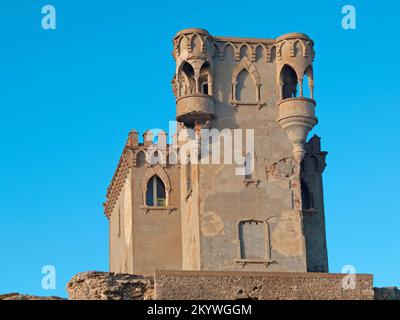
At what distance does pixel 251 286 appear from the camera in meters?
45.2

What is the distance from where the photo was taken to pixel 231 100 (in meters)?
54.4

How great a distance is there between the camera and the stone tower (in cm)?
5294

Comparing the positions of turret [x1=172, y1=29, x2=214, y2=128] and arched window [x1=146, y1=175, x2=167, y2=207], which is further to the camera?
arched window [x1=146, y1=175, x2=167, y2=207]

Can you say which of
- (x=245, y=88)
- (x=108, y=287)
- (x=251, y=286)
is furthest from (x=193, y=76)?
(x=108, y=287)

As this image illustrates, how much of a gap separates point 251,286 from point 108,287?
208 inches

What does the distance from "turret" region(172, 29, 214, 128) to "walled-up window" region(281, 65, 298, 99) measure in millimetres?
3517

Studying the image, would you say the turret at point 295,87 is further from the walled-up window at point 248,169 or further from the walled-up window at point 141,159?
the walled-up window at point 141,159

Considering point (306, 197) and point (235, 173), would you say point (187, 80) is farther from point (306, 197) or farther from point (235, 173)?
point (306, 197)

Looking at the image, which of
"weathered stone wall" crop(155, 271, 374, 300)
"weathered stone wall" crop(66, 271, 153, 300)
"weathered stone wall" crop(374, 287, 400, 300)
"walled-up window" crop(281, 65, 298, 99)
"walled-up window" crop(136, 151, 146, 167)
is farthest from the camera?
"walled-up window" crop(136, 151, 146, 167)

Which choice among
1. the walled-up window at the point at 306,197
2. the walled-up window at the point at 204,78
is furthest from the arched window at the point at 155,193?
the walled-up window at the point at 306,197

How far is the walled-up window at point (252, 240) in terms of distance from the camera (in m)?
52.8

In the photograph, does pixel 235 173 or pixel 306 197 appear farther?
pixel 306 197

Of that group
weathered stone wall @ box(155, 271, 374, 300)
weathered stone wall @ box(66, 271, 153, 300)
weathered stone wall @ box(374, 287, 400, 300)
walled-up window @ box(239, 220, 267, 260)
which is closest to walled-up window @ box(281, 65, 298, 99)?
walled-up window @ box(239, 220, 267, 260)

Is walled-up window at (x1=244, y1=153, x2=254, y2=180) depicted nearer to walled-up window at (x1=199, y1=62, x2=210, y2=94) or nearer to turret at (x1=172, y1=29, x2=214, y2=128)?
turret at (x1=172, y1=29, x2=214, y2=128)
